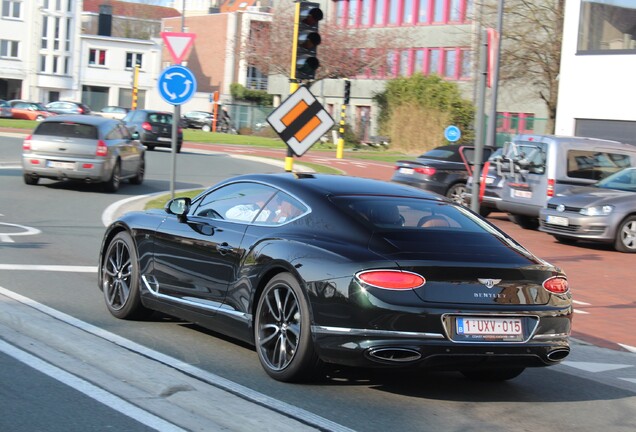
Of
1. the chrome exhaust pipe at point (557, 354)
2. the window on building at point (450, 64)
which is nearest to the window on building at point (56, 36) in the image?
the window on building at point (450, 64)

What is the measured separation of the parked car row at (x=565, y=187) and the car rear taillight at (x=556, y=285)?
415 inches

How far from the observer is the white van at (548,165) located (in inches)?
752

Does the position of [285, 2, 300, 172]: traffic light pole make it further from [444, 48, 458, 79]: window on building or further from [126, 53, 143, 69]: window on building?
[126, 53, 143, 69]: window on building

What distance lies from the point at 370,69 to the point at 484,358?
61316 millimetres

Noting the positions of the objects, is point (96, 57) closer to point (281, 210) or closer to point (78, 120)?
point (78, 120)

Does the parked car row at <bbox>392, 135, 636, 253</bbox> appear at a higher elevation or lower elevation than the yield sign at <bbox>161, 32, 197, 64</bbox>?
lower

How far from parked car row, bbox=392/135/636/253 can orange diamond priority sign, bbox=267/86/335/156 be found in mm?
5919

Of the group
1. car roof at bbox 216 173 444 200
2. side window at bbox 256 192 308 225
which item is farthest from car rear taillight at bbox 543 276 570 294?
side window at bbox 256 192 308 225

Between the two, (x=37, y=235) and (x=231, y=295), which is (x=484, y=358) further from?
(x=37, y=235)

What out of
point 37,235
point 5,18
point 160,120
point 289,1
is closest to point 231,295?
point 37,235

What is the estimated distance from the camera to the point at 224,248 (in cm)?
736

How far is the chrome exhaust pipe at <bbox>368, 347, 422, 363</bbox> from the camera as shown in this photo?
6.09 metres

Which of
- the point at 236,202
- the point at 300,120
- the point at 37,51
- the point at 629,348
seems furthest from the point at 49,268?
the point at 37,51

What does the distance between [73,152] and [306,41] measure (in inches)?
370
